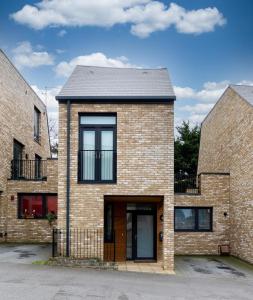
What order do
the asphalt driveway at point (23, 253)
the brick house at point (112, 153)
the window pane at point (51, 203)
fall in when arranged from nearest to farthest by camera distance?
the asphalt driveway at point (23, 253), the brick house at point (112, 153), the window pane at point (51, 203)

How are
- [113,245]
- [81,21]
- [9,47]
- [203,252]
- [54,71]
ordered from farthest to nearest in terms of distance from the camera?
1. [54,71]
2. [9,47]
3. [203,252]
4. [81,21]
5. [113,245]

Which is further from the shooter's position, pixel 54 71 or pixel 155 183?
pixel 54 71

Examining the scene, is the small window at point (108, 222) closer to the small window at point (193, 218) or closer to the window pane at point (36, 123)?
the small window at point (193, 218)

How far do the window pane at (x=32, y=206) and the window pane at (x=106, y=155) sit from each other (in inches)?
277

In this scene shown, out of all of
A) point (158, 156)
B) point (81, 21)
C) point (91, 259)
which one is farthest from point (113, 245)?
point (81, 21)

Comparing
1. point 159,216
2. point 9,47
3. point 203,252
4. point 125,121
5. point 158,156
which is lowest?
point 203,252

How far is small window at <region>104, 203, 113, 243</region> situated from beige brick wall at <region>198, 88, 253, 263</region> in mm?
5418

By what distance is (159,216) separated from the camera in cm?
1677

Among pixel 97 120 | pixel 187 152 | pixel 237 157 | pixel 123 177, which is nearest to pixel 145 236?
pixel 123 177

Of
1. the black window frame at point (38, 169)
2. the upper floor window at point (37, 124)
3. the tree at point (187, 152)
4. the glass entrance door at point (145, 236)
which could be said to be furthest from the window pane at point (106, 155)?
the tree at point (187, 152)

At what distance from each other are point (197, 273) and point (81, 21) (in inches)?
438

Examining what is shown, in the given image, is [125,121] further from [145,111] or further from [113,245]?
[113,245]

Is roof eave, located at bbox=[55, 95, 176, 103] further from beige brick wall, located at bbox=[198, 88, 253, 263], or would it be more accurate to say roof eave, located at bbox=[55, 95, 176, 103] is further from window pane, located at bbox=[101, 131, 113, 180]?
beige brick wall, located at bbox=[198, 88, 253, 263]

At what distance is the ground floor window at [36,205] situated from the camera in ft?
68.8
